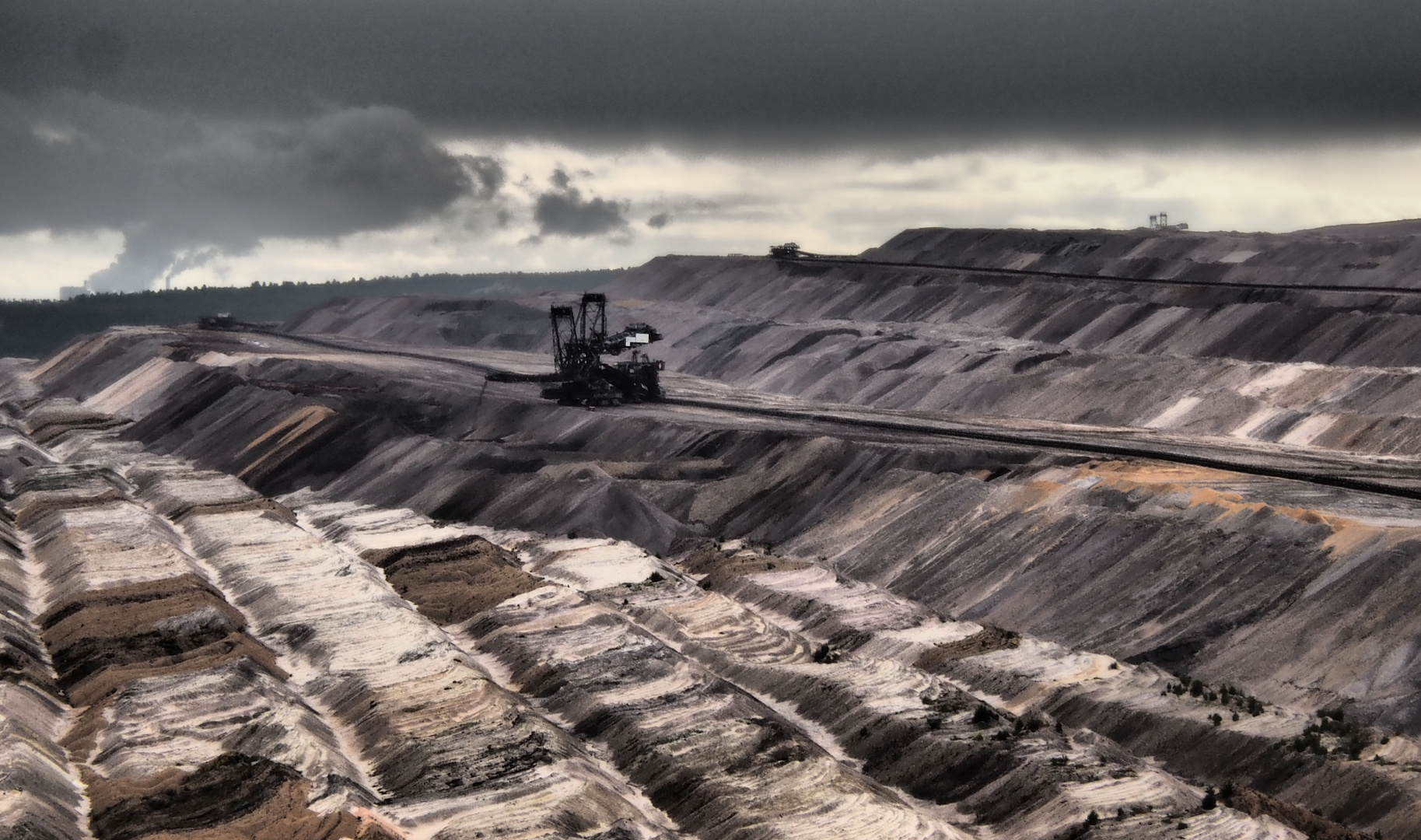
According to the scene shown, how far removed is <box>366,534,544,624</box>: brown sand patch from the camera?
51656 mm

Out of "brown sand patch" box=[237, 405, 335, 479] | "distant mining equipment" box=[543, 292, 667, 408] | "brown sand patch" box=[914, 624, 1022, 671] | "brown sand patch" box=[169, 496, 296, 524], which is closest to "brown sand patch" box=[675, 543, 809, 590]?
"brown sand patch" box=[914, 624, 1022, 671]

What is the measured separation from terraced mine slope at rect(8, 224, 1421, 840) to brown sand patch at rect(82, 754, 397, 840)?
104mm

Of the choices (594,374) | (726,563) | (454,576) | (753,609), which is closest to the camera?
(753,609)

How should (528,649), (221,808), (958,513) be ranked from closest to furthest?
(221,808), (528,649), (958,513)

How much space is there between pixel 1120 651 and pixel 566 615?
16.1 meters

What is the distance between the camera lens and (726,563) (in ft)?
187

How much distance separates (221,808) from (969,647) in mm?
21234

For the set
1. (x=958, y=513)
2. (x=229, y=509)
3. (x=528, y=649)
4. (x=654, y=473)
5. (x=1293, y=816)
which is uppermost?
(x=654, y=473)

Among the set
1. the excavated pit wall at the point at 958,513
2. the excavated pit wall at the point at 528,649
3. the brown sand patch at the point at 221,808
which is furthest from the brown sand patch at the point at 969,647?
the brown sand patch at the point at 221,808

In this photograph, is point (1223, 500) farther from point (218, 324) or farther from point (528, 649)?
point (218, 324)

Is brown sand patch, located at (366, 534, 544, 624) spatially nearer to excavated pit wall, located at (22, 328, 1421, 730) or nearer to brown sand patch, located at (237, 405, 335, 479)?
excavated pit wall, located at (22, 328, 1421, 730)

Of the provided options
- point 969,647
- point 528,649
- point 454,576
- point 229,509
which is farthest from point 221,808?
point 229,509

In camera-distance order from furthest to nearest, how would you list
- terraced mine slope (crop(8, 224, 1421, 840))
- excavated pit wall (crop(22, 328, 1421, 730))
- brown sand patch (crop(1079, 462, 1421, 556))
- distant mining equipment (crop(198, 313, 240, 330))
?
distant mining equipment (crop(198, 313, 240, 330)) → brown sand patch (crop(1079, 462, 1421, 556)) → excavated pit wall (crop(22, 328, 1421, 730)) → terraced mine slope (crop(8, 224, 1421, 840))

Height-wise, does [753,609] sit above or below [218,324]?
below
